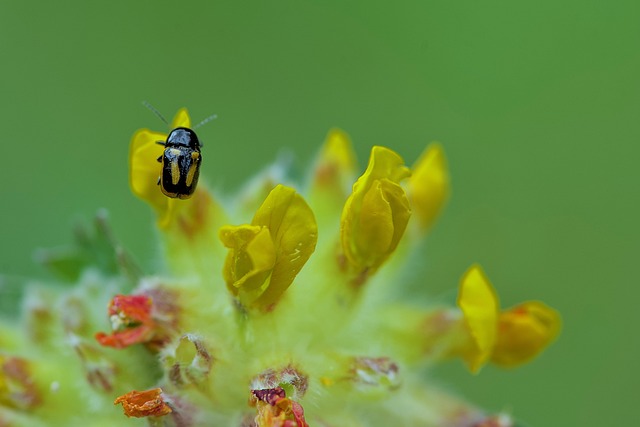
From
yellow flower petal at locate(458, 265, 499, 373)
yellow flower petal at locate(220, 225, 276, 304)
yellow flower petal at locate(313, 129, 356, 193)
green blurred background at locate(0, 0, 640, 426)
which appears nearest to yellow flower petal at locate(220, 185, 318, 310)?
yellow flower petal at locate(220, 225, 276, 304)

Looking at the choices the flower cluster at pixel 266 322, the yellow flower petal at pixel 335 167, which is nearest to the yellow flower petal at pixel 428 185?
the flower cluster at pixel 266 322

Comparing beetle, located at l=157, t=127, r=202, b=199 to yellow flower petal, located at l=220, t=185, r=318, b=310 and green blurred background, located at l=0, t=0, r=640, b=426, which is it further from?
green blurred background, located at l=0, t=0, r=640, b=426

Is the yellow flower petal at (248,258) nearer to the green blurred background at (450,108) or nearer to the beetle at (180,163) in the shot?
the beetle at (180,163)

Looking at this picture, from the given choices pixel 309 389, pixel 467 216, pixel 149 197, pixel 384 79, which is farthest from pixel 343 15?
pixel 309 389

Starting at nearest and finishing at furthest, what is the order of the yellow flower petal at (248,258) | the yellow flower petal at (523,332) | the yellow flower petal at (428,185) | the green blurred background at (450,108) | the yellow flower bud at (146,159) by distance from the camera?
the yellow flower petal at (248,258) → the yellow flower bud at (146,159) → the yellow flower petal at (523,332) → the yellow flower petal at (428,185) → the green blurred background at (450,108)

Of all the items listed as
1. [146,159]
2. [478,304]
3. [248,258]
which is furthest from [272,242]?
[478,304]

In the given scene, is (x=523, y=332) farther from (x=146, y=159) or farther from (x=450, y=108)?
(x=450, y=108)
